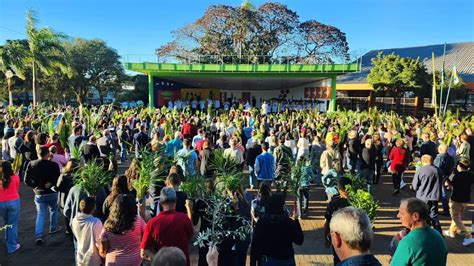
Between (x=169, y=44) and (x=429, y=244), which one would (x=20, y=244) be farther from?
(x=169, y=44)

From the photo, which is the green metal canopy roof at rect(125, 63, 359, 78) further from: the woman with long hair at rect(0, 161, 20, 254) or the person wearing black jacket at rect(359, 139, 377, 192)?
the woman with long hair at rect(0, 161, 20, 254)

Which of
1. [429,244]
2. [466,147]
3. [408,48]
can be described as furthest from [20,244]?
[408,48]

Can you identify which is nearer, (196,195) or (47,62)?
(196,195)

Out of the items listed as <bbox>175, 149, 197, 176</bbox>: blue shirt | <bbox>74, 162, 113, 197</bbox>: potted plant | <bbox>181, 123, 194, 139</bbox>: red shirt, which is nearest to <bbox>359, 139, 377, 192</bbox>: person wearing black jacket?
<bbox>175, 149, 197, 176</bbox>: blue shirt

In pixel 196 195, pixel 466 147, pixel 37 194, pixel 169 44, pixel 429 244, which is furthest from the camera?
pixel 169 44

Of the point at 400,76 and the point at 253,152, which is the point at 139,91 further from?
the point at 253,152

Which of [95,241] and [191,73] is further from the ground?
[191,73]

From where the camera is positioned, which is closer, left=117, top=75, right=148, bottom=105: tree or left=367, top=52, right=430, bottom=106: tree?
left=367, top=52, right=430, bottom=106: tree

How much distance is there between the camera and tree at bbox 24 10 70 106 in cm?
2342

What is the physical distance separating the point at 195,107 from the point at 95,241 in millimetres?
25665

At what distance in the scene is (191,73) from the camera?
2803cm

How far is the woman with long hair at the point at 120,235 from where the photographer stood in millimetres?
3424

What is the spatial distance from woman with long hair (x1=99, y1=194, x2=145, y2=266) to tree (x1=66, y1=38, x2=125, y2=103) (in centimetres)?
4293

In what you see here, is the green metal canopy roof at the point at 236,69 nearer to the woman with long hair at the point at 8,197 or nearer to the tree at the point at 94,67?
the tree at the point at 94,67
